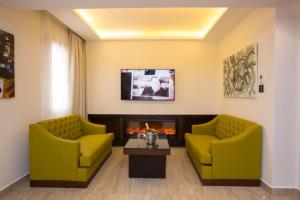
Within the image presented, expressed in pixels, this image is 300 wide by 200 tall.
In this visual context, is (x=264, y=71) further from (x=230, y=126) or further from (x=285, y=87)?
(x=230, y=126)

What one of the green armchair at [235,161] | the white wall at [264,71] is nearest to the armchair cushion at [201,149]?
the green armchair at [235,161]

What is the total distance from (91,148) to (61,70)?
2.02m

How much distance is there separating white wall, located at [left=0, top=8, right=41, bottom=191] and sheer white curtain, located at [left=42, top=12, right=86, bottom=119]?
174 mm

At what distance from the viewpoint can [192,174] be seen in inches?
154

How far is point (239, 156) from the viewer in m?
3.40

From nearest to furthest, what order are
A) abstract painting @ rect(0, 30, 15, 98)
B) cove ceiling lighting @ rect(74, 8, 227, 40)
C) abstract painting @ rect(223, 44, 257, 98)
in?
abstract painting @ rect(0, 30, 15, 98) → abstract painting @ rect(223, 44, 257, 98) → cove ceiling lighting @ rect(74, 8, 227, 40)

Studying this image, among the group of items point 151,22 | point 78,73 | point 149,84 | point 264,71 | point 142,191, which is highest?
point 151,22

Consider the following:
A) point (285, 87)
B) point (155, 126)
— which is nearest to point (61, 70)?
point (155, 126)

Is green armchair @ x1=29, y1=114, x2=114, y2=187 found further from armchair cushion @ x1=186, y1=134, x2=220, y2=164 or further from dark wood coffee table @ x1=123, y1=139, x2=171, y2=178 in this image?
armchair cushion @ x1=186, y1=134, x2=220, y2=164

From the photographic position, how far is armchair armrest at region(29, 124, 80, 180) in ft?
10.9

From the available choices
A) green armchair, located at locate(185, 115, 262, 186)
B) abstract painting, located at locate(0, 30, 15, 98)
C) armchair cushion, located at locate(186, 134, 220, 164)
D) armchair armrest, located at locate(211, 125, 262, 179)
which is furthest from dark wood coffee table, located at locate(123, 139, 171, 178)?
abstract painting, located at locate(0, 30, 15, 98)

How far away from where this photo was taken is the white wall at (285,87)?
10.1 feet

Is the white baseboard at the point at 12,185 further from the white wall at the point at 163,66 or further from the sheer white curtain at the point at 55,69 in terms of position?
the white wall at the point at 163,66

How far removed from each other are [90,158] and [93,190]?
18.0 inches
